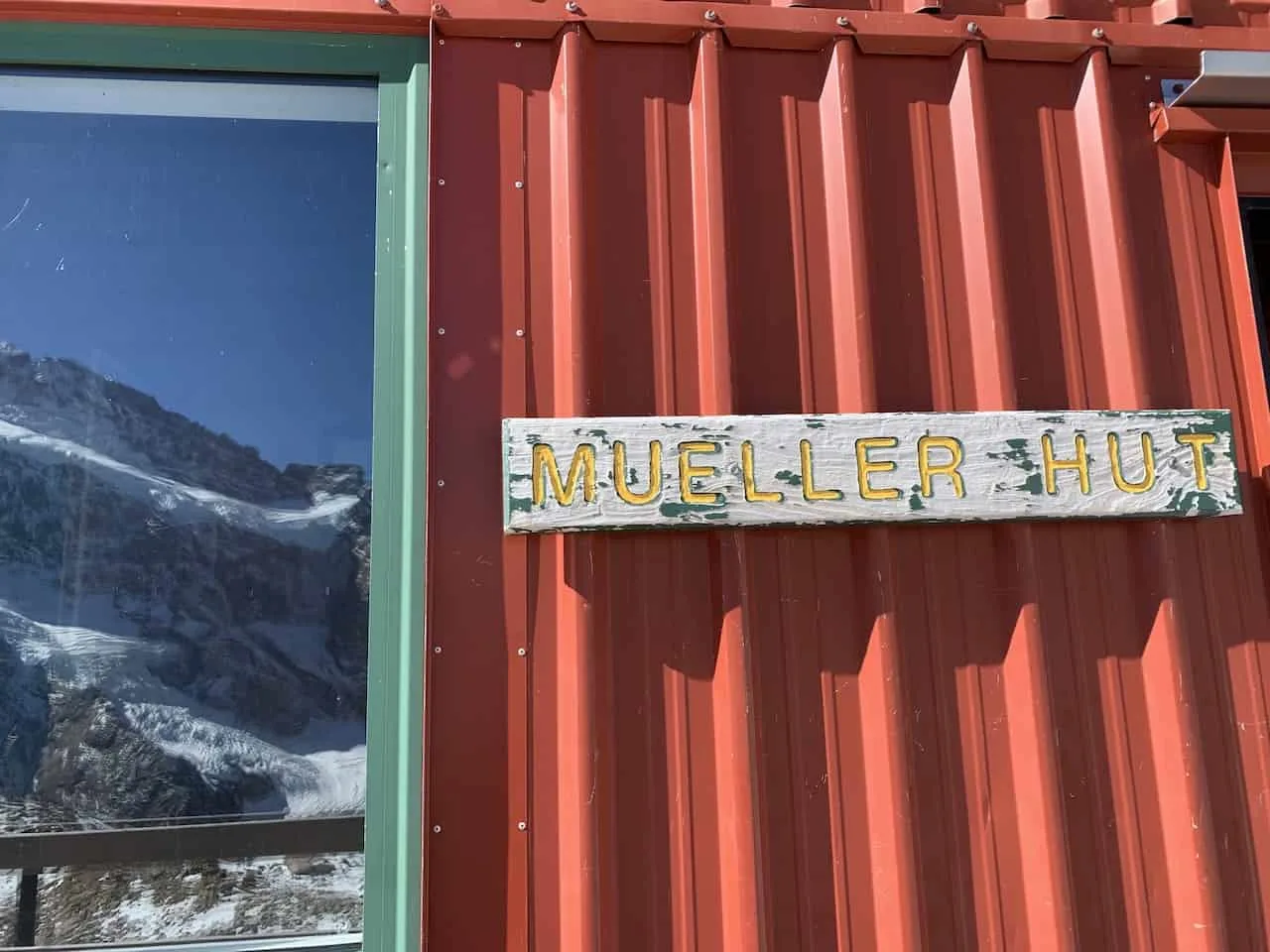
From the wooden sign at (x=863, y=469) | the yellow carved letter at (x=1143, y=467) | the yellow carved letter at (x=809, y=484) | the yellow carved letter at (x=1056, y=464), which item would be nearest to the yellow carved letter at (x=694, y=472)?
the wooden sign at (x=863, y=469)

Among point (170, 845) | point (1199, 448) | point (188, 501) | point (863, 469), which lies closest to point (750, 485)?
point (863, 469)

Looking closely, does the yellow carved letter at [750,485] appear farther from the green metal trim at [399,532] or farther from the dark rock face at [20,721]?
the dark rock face at [20,721]

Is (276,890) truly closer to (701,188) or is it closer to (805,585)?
(805,585)

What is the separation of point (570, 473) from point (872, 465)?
2.17ft

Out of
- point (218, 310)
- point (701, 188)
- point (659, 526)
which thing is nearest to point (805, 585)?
point (659, 526)

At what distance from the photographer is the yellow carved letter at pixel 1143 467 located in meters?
1.98

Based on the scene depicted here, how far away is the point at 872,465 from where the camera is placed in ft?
6.34

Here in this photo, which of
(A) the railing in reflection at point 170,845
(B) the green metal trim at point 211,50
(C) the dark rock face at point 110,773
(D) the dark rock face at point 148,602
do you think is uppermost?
(B) the green metal trim at point 211,50

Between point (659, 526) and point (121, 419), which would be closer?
point (659, 526)

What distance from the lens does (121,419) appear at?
214 cm

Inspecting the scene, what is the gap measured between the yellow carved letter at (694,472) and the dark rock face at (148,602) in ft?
2.61

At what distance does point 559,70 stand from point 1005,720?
5.92ft

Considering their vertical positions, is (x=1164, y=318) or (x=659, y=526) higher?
(x=1164, y=318)

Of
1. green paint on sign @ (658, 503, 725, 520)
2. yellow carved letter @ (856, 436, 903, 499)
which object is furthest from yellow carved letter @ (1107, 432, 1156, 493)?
green paint on sign @ (658, 503, 725, 520)
